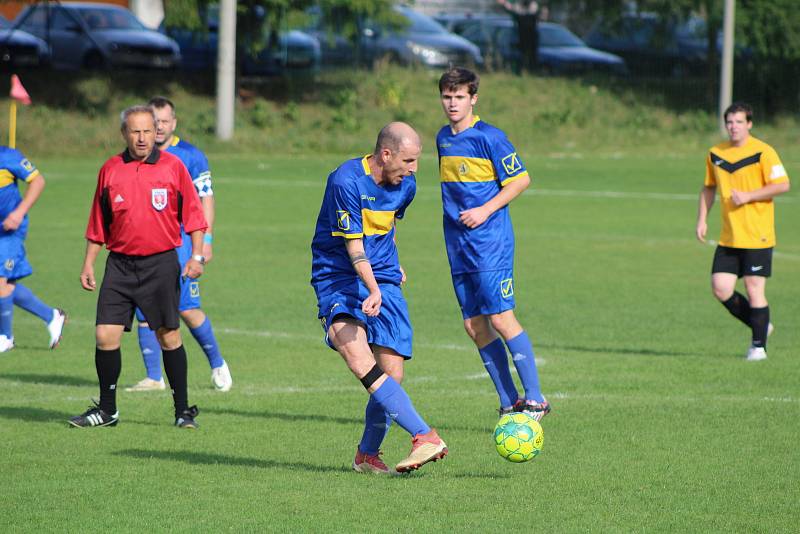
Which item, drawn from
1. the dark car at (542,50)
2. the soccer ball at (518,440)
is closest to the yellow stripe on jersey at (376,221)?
the soccer ball at (518,440)

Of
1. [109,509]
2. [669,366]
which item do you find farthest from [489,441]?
[669,366]

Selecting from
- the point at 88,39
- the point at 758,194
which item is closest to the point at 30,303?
the point at 758,194

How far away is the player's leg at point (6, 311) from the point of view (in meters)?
11.8

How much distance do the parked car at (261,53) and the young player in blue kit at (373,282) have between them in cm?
2863

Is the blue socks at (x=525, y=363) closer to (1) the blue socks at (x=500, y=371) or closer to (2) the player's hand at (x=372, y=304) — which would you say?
(1) the blue socks at (x=500, y=371)

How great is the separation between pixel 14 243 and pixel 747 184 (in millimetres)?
6265

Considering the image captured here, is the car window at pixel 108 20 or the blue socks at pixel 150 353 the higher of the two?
the car window at pixel 108 20

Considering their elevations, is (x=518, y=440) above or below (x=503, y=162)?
below

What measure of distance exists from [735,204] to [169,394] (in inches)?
191

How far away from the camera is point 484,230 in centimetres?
852

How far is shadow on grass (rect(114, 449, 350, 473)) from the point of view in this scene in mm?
7230

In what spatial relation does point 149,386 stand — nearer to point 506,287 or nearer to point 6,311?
point 6,311

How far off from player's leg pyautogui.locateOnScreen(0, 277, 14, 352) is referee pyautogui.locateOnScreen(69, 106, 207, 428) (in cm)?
382

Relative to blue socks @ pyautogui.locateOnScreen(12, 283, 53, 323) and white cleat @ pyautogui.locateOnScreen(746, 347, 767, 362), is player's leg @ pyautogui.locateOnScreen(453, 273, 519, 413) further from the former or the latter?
blue socks @ pyautogui.locateOnScreen(12, 283, 53, 323)
